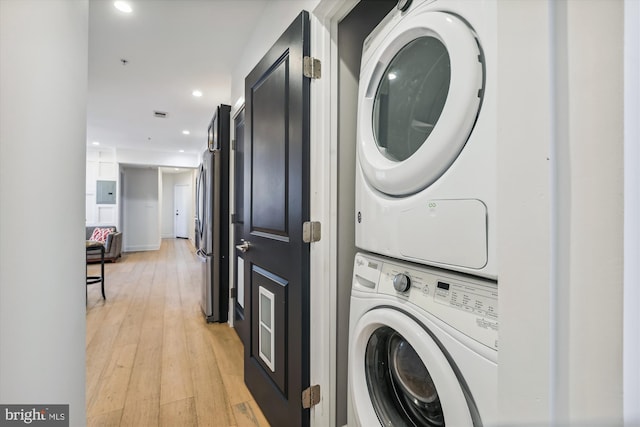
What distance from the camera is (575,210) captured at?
347 mm

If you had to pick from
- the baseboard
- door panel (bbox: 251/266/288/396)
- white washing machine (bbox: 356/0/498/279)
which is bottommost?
the baseboard

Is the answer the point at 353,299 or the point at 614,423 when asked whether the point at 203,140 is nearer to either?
the point at 353,299

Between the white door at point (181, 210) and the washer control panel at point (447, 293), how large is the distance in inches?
400

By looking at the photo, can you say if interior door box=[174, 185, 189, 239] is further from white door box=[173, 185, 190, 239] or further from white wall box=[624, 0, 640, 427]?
white wall box=[624, 0, 640, 427]

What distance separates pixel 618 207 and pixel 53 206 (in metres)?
1.20

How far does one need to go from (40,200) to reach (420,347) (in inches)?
41.8

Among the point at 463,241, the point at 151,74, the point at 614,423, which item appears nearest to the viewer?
the point at 614,423

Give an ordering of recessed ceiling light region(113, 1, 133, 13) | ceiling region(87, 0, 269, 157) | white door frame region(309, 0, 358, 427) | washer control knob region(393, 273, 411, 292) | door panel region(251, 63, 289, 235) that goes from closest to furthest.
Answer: washer control knob region(393, 273, 411, 292) → white door frame region(309, 0, 358, 427) → door panel region(251, 63, 289, 235) → recessed ceiling light region(113, 1, 133, 13) → ceiling region(87, 0, 269, 157)

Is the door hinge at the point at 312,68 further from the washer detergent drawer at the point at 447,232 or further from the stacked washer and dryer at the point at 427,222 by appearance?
the washer detergent drawer at the point at 447,232

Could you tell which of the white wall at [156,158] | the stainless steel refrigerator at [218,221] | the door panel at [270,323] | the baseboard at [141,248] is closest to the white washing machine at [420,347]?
the door panel at [270,323]

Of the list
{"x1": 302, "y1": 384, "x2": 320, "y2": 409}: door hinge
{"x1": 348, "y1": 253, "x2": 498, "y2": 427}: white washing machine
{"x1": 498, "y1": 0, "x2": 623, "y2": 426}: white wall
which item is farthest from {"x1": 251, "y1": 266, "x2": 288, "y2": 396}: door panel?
{"x1": 498, "y1": 0, "x2": 623, "y2": 426}: white wall

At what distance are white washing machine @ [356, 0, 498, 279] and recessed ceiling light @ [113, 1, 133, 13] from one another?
6.15ft

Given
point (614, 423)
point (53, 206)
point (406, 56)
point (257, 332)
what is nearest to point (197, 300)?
point (257, 332)

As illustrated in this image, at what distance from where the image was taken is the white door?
9922 mm
